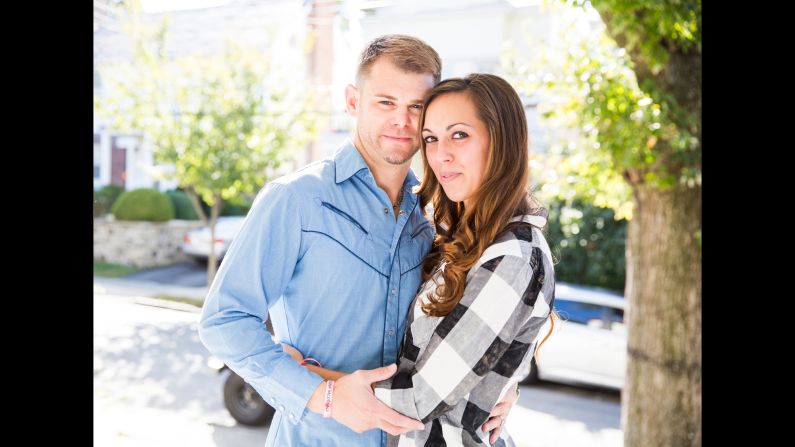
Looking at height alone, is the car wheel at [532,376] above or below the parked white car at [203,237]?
below

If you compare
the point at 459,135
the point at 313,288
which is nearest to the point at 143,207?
the point at 313,288

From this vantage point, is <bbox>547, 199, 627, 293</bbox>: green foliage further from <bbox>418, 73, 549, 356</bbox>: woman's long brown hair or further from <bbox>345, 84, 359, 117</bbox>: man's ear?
<bbox>418, 73, 549, 356</bbox>: woman's long brown hair

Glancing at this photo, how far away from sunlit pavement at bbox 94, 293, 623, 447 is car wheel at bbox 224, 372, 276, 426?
117 millimetres

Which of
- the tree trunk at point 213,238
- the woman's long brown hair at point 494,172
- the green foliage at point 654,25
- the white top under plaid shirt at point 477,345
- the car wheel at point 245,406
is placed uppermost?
the green foliage at point 654,25

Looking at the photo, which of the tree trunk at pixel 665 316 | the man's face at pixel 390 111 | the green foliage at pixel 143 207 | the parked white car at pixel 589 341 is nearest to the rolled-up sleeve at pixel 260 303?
the man's face at pixel 390 111

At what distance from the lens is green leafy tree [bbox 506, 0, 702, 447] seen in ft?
11.6

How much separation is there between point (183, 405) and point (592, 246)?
647cm

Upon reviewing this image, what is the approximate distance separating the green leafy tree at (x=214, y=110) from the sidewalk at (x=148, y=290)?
72cm

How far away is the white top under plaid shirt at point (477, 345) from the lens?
1475mm

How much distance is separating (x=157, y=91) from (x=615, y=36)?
1027cm

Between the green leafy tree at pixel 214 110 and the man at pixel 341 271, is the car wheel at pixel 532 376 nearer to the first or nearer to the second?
the green leafy tree at pixel 214 110
